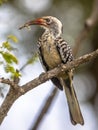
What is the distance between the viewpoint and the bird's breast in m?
4.88

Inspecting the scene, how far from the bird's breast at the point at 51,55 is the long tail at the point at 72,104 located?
0.15 metres

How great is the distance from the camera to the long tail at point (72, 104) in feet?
15.3

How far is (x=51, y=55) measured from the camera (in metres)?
4.89

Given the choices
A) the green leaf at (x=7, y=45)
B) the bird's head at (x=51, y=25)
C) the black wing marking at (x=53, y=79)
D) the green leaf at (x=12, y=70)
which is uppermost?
the bird's head at (x=51, y=25)

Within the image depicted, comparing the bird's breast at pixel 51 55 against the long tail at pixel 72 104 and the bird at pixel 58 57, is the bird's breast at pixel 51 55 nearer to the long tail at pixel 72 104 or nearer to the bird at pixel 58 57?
the bird at pixel 58 57

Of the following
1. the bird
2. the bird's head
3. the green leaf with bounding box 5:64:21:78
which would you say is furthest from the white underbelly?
the green leaf with bounding box 5:64:21:78

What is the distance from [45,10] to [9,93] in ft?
12.1

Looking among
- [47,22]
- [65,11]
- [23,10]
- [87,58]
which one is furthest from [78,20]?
[87,58]

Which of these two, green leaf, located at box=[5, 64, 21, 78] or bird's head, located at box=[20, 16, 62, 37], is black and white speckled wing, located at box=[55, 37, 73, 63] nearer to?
bird's head, located at box=[20, 16, 62, 37]

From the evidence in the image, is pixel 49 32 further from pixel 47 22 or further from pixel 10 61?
pixel 10 61

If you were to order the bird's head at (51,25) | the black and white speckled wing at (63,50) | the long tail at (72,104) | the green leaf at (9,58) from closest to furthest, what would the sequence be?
1. the green leaf at (9,58)
2. the long tail at (72,104)
3. the black and white speckled wing at (63,50)
4. the bird's head at (51,25)

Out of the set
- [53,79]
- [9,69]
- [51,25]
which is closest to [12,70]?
[9,69]

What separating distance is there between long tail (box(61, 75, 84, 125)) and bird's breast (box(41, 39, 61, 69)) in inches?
5.9

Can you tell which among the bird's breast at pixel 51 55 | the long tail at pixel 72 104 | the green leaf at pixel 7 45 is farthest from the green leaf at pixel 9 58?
the bird's breast at pixel 51 55
